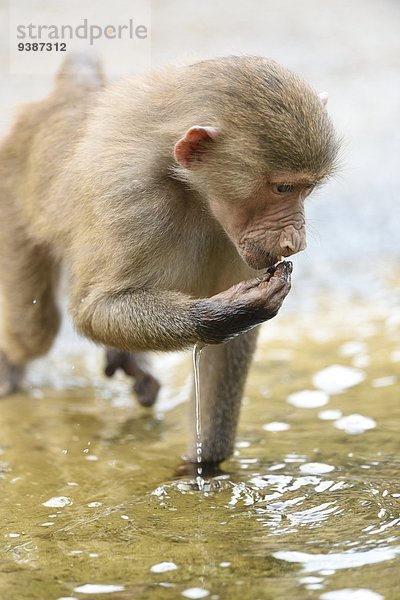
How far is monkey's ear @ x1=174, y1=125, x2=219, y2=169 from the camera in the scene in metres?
4.83

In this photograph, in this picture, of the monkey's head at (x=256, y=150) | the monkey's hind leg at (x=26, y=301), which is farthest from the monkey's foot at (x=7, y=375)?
the monkey's head at (x=256, y=150)

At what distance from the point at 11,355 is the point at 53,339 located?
0.35 m

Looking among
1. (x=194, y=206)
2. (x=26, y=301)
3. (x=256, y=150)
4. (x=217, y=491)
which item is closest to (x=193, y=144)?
(x=256, y=150)

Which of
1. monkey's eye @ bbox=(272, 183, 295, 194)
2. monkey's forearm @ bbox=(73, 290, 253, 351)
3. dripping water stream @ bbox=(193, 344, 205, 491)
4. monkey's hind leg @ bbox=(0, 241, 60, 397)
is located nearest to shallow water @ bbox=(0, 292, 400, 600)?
dripping water stream @ bbox=(193, 344, 205, 491)

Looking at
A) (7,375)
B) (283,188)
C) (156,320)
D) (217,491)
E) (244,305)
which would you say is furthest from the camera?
(7,375)

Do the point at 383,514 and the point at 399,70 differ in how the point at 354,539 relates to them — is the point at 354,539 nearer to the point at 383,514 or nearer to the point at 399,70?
the point at 383,514

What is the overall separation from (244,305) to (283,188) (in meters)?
0.58

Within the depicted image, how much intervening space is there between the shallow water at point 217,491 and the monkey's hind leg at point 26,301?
0.46 m

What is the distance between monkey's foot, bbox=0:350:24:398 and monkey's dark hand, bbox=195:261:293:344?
300 cm

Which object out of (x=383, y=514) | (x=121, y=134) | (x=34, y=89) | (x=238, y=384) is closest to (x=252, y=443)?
(x=238, y=384)

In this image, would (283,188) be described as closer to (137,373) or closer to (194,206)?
(194,206)

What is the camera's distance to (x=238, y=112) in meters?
4.82

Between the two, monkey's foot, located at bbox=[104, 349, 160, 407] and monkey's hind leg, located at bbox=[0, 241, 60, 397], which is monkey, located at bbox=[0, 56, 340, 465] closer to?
monkey's hind leg, located at bbox=[0, 241, 60, 397]

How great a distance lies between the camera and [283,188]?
15.8 ft
